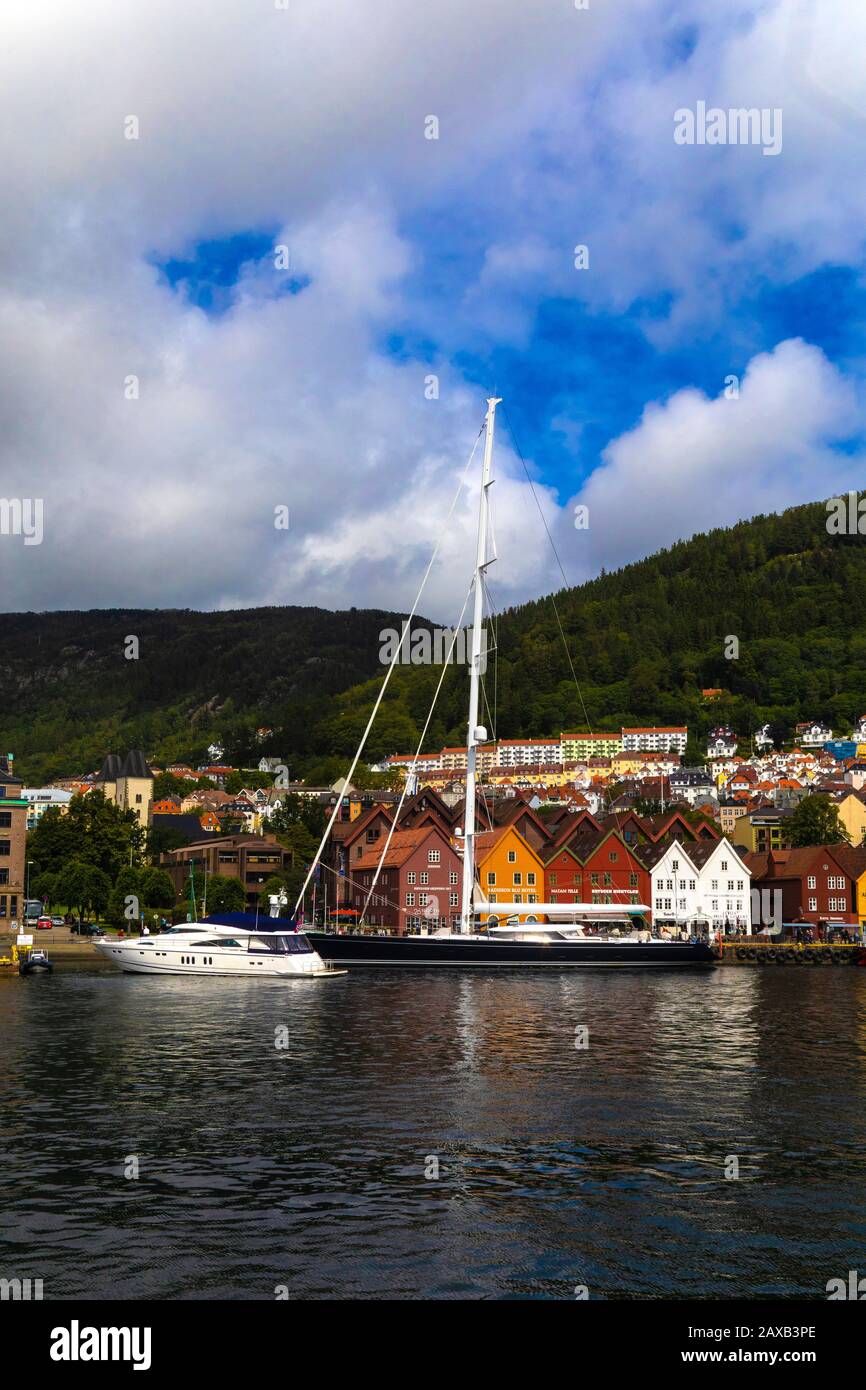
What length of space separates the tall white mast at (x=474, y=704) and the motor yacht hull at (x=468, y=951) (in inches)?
95.8

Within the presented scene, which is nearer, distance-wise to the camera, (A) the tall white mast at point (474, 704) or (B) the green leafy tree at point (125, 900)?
(A) the tall white mast at point (474, 704)

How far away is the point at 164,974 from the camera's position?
7306cm

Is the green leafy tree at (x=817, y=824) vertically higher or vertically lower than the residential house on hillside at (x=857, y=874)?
higher

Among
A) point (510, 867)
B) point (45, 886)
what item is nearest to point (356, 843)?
point (510, 867)

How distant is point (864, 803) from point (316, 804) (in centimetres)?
7825

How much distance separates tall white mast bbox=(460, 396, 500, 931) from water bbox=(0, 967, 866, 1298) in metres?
29.2

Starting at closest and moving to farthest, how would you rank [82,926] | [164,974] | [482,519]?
1. [164,974]
2. [482,519]
3. [82,926]

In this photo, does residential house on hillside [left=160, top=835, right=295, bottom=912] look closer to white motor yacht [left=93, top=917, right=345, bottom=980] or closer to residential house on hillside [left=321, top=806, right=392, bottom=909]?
residential house on hillside [left=321, top=806, right=392, bottom=909]

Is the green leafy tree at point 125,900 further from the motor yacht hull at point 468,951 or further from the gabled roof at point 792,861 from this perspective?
the gabled roof at point 792,861

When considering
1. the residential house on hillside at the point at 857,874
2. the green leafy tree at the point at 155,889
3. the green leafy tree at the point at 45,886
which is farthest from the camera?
the residential house on hillside at the point at 857,874

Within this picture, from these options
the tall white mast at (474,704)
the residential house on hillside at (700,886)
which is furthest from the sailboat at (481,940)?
the residential house on hillside at (700,886)

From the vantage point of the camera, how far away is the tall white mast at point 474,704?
76000mm
